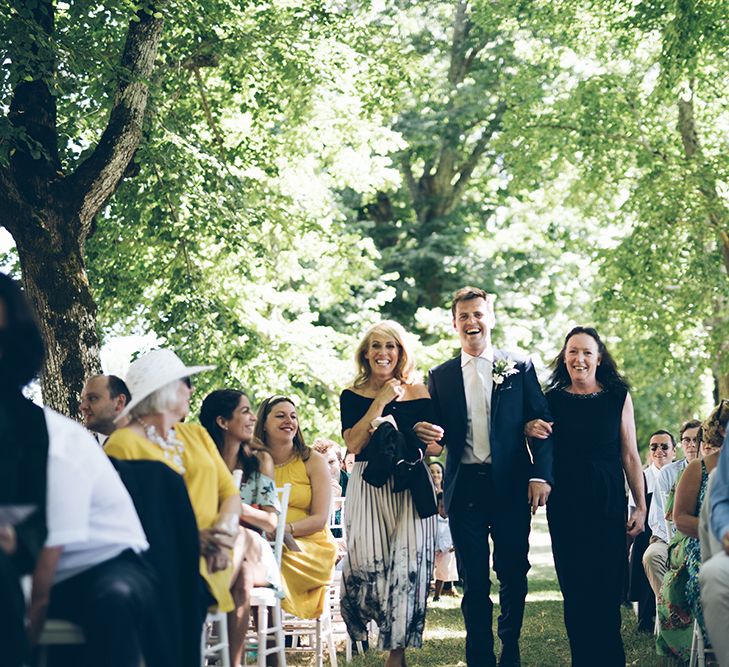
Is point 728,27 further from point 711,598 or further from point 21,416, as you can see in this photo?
point 21,416

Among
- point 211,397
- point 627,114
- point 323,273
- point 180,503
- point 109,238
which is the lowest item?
point 180,503

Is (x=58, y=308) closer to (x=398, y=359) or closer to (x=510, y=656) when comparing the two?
(x=398, y=359)

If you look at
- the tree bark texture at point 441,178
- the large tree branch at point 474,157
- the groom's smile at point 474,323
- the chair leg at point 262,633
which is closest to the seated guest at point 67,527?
the chair leg at point 262,633

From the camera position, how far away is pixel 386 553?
8.00 m

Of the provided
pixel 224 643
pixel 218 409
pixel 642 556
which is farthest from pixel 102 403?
pixel 642 556

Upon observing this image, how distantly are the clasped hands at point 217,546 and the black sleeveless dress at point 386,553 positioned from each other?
2.31 metres

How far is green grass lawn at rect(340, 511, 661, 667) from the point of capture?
9.44 meters

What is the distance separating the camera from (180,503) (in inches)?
203

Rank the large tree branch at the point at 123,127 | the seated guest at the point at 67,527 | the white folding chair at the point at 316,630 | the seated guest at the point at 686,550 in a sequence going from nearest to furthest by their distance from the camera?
the seated guest at the point at 67,527
the seated guest at the point at 686,550
the white folding chair at the point at 316,630
the large tree branch at the point at 123,127

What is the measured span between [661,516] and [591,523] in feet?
10.2

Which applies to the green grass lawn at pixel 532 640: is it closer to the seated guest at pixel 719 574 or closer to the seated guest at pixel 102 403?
the seated guest at pixel 719 574

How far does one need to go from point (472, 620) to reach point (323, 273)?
14944 mm

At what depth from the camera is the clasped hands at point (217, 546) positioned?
18.4 feet

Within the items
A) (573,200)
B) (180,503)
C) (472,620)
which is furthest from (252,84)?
(180,503)
